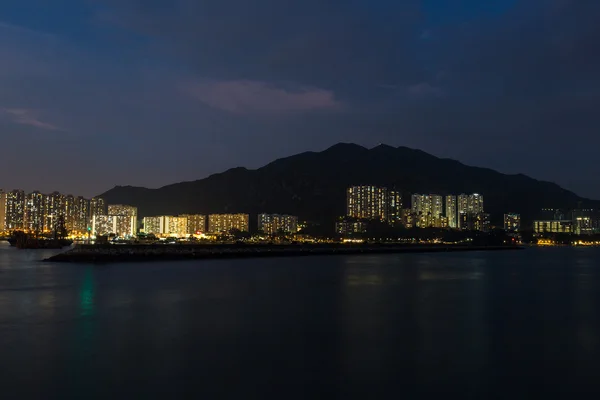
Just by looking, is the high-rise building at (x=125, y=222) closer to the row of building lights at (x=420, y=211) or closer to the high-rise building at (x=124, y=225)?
the high-rise building at (x=124, y=225)

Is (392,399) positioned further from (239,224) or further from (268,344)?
(239,224)

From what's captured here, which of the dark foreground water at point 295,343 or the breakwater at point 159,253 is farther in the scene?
the breakwater at point 159,253

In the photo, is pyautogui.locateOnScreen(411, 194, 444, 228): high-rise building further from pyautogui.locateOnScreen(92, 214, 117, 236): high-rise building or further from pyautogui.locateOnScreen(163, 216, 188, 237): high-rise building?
pyautogui.locateOnScreen(92, 214, 117, 236): high-rise building

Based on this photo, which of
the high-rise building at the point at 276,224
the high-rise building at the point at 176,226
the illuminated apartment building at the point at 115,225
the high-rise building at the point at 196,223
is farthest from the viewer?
the high-rise building at the point at 196,223

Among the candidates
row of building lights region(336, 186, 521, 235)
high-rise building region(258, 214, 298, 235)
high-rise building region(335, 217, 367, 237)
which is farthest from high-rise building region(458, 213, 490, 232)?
high-rise building region(258, 214, 298, 235)

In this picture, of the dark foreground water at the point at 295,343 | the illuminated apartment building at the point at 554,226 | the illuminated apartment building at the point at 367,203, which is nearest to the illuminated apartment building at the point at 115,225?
the illuminated apartment building at the point at 367,203

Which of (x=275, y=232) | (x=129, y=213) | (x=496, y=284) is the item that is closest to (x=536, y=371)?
(x=496, y=284)
